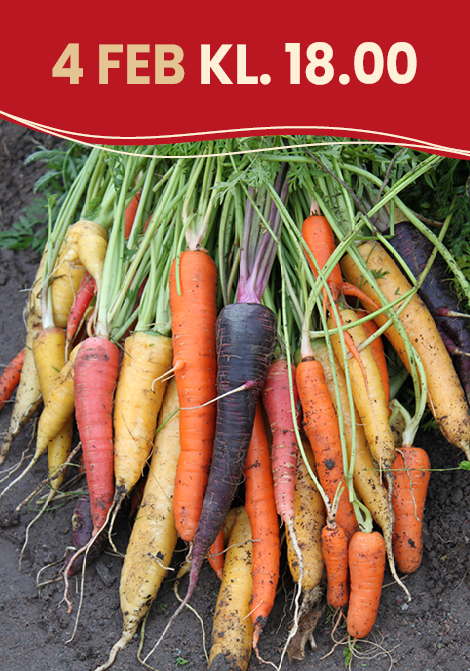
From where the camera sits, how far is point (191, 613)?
6.34ft

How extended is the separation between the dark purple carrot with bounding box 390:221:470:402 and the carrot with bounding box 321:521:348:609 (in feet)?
2.55

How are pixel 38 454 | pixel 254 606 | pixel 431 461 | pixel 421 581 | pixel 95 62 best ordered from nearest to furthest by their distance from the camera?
1. pixel 254 606
2. pixel 421 581
3. pixel 95 62
4. pixel 431 461
5. pixel 38 454

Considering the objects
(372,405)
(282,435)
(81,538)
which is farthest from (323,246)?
(81,538)

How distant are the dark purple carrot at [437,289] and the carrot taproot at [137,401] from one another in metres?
1.08

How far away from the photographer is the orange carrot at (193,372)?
6.48ft

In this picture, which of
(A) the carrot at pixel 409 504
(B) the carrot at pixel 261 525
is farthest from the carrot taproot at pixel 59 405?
(A) the carrot at pixel 409 504

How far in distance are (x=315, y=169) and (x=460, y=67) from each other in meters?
0.62

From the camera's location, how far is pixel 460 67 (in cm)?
191

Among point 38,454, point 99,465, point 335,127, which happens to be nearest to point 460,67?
point 335,127

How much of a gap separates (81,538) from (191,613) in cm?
51

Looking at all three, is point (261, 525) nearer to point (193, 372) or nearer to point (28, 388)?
point (193, 372)

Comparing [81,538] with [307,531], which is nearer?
[307,531]

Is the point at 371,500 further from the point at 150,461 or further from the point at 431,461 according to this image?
the point at 150,461

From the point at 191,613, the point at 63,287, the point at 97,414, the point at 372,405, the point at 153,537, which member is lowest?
the point at 191,613
